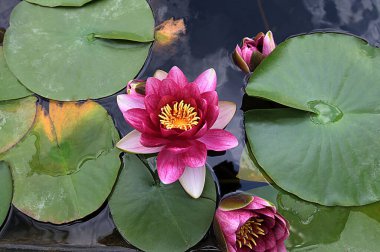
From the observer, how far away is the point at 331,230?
165cm

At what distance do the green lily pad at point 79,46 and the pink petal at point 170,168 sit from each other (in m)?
0.54

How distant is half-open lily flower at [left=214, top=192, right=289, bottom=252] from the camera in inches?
57.7

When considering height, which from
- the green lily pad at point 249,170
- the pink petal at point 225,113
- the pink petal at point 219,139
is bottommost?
the green lily pad at point 249,170

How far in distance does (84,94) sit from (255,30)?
3.16 ft

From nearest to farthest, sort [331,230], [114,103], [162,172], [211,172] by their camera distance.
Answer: [162,172], [331,230], [211,172], [114,103]

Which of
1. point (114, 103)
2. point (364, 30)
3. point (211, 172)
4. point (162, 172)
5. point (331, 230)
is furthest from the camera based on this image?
point (364, 30)

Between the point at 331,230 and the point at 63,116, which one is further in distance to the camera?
the point at 63,116

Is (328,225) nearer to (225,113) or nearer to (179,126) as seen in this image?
(225,113)

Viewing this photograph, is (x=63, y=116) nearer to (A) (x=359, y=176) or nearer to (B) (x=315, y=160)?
(B) (x=315, y=160)

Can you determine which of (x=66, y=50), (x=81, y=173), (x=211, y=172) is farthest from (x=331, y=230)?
(x=66, y=50)

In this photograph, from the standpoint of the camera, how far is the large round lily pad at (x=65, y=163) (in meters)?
1.70

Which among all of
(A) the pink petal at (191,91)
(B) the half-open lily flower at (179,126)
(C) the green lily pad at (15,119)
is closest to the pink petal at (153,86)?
(B) the half-open lily flower at (179,126)

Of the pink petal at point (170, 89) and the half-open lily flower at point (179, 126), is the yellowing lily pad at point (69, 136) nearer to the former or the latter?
the half-open lily flower at point (179, 126)

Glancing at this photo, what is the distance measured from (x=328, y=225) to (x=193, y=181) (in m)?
0.60
